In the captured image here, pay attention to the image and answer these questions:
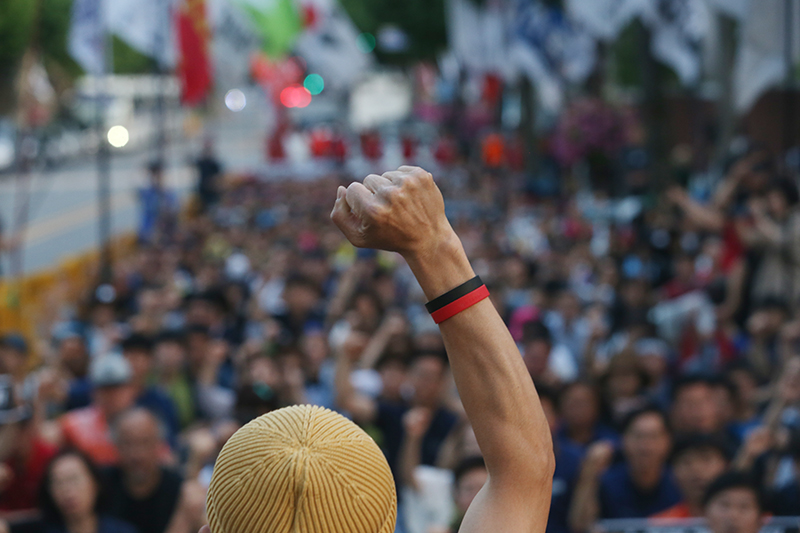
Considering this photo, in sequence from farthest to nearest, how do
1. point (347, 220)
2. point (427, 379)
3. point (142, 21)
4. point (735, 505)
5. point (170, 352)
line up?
point (142, 21)
point (170, 352)
point (427, 379)
point (735, 505)
point (347, 220)

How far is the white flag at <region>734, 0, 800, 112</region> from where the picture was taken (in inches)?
262

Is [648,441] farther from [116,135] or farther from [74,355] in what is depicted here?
[116,135]

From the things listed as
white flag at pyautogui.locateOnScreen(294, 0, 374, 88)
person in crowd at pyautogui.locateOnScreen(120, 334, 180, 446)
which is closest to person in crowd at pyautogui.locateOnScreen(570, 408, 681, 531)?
person in crowd at pyautogui.locateOnScreen(120, 334, 180, 446)

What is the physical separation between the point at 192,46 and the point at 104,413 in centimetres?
1073

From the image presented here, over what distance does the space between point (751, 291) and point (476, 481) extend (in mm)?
4296

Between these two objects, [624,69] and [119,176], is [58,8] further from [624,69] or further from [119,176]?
[624,69]

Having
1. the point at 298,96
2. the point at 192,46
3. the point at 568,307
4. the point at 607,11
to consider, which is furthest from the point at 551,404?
the point at 298,96

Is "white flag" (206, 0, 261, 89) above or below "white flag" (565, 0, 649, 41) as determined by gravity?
above

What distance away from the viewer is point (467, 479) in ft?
13.5

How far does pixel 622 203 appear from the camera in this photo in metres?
17.2

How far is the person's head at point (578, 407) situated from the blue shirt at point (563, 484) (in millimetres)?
480

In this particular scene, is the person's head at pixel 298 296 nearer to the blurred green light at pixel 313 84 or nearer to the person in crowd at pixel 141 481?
the person in crowd at pixel 141 481

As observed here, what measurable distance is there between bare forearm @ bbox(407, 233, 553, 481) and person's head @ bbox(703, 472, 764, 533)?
283cm

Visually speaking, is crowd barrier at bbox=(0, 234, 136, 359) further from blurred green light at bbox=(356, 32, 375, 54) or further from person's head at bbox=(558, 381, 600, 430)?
blurred green light at bbox=(356, 32, 375, 54)
